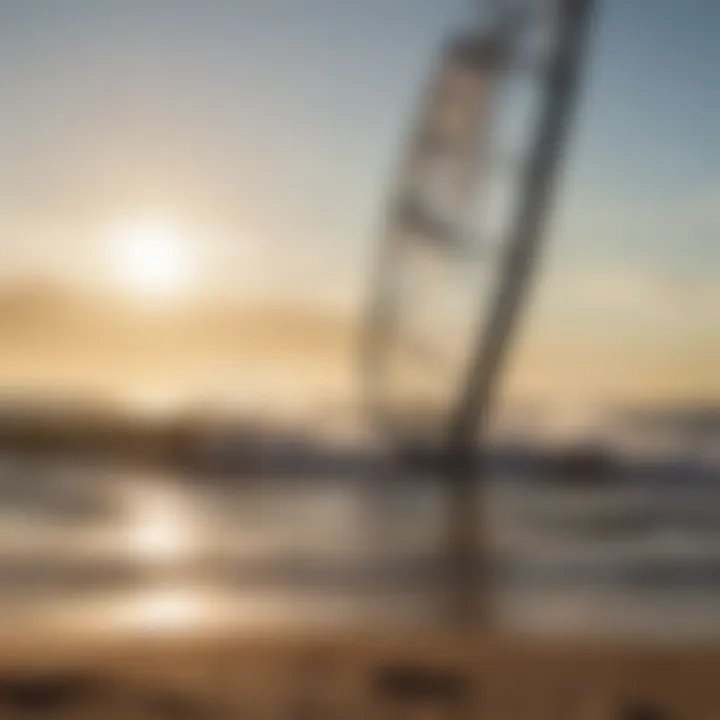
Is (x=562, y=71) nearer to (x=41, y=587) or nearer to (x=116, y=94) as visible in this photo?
(x=116, y=94)

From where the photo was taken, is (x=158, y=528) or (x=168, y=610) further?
(x=158, y=528)

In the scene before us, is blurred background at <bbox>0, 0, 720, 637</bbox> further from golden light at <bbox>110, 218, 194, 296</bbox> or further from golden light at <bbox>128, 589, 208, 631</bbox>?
golden light at <bbox>128, 589, 208, 631</bbox>

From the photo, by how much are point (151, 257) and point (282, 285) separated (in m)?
0.09

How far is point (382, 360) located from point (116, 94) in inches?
10.4

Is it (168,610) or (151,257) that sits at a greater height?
(151,257)

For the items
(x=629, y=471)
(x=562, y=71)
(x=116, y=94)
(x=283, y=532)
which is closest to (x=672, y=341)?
(x=629, y=471)

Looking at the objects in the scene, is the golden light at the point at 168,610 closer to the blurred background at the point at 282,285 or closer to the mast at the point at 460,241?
the blurred background at the point at 282,285

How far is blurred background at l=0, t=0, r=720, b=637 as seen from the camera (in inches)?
36.6

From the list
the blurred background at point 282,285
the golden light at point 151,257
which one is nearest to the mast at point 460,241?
the blurred background at point 282,285

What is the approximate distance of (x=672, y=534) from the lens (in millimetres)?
919

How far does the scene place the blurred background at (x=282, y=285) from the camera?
36.6 inches

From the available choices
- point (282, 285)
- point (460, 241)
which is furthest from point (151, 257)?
point (460, 241)

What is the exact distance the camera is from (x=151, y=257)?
94 cm

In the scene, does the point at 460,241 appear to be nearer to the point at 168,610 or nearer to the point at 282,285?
the point at 282,285
